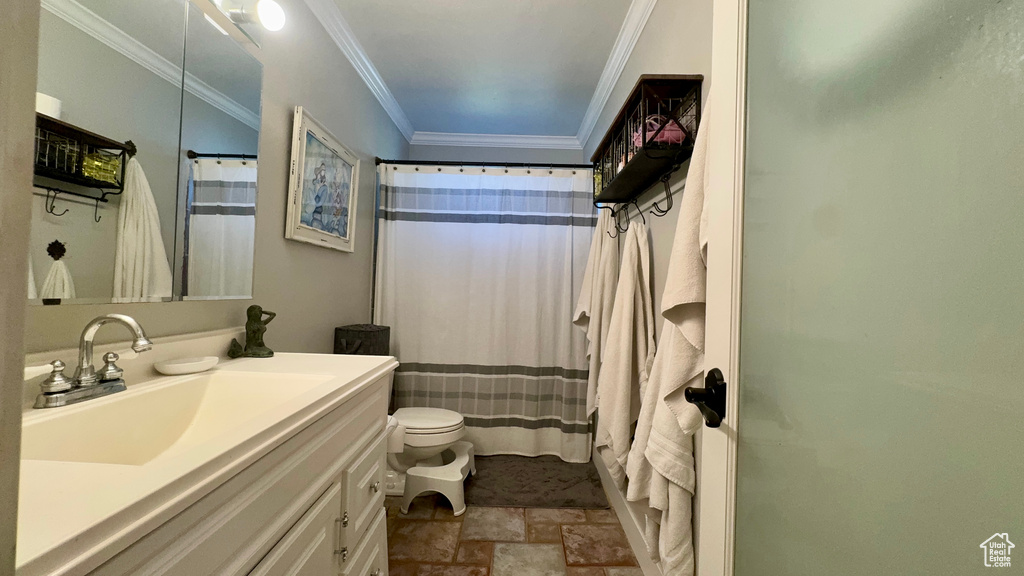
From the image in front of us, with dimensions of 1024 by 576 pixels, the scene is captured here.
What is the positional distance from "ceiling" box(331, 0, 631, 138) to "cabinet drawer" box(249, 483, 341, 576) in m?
2.00

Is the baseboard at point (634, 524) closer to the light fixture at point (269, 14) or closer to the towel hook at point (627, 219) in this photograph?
the towel hook at point (627, 219)

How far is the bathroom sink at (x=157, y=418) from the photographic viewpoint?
2.08 feet

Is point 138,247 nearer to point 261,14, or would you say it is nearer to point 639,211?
point 261,14

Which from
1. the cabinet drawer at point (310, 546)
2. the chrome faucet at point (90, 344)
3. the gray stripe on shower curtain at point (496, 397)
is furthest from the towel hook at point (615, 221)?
the chrome faucet at point (90, 344)

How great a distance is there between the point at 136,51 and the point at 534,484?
2.34 m

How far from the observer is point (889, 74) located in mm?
414

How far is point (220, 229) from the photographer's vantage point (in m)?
1.15

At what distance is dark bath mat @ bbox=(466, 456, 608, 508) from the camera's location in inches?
77.1

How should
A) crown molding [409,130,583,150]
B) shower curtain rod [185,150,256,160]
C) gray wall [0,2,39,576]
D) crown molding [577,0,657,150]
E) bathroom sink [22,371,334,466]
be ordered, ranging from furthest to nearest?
1. crown molding [409,130,583,150]
2. crown molding [577,0,657,150]
3. shower curtain rod [185,150,256,160]
4. bathroom sink [22,371,334,466]
5. gray wall [0,2,39,576]

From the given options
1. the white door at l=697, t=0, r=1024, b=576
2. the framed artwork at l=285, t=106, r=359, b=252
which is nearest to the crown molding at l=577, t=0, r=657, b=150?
the white door at l=697, t=0, r=1024, b=576

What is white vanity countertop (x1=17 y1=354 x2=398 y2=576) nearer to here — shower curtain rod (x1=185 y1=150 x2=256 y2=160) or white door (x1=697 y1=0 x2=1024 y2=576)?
shower curtain rod (x1=185 y1=150 x2=256 y2=160)

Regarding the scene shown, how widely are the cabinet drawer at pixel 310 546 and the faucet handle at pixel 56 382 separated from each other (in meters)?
0.51

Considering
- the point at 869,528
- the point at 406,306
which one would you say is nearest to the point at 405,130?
the point at 406,306

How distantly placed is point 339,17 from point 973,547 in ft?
7.99
